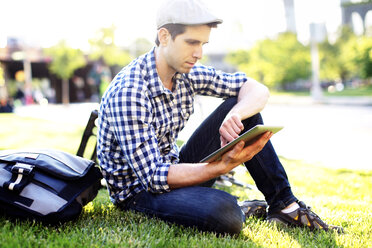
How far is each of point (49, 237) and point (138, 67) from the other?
1.07 meters

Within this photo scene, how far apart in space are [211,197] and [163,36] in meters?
1.02

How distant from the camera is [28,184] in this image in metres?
2.13

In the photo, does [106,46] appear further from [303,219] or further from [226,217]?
[226,217]

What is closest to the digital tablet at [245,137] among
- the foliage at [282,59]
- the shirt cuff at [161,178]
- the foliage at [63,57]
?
the shirt cuff at [161,178]

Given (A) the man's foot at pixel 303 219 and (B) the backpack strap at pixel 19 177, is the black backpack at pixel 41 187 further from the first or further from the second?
Answer: (A) the man's foot at pixel 303 219

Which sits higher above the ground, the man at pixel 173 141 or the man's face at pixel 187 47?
the man's face at pixel 187 47

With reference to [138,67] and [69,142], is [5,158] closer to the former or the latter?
[138,67]

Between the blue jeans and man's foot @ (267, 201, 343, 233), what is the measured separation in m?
0.06

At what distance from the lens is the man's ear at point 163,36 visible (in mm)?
2398

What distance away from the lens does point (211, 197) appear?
2188 millimetres

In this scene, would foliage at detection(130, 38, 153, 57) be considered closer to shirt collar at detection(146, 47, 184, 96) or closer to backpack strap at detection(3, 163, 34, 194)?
shirt collar at detection(146, 47, 184, 96)

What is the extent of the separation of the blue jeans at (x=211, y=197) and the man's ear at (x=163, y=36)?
65 centimetres

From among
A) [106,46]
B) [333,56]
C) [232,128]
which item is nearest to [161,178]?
[232,128]

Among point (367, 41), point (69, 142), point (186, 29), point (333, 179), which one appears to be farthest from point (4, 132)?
point (367, 41)
